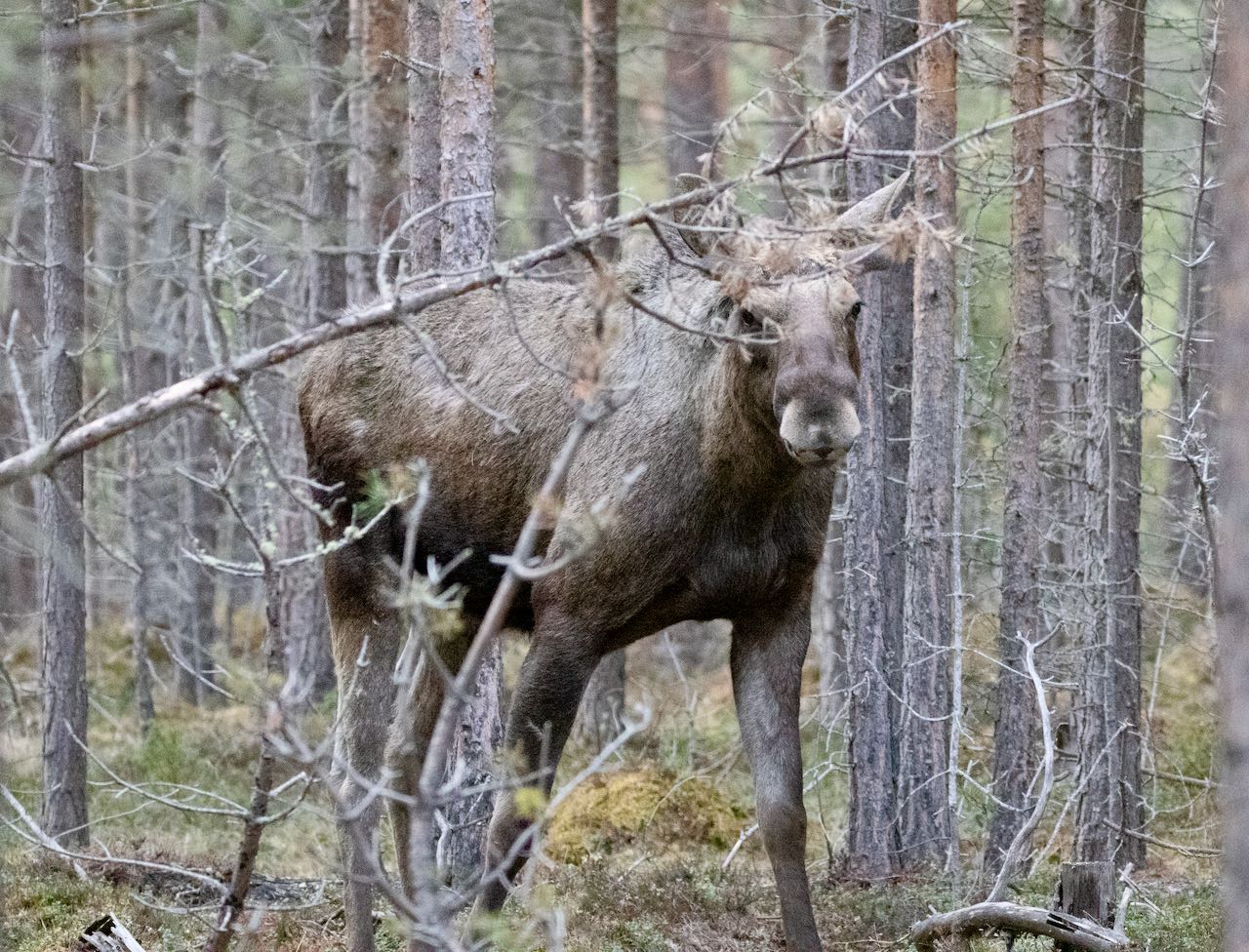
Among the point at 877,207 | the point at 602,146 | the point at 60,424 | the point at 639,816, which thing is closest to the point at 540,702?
the point at 877,207

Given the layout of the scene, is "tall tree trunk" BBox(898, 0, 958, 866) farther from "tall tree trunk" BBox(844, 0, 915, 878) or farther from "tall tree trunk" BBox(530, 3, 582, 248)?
"tall tree trunk" BBox(530, 3, 582, 248)

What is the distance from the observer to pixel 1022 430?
27.9 ft

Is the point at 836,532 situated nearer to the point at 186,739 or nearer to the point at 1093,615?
the point at 1093,615

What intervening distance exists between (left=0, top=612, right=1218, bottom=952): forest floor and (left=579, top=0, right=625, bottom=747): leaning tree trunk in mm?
521

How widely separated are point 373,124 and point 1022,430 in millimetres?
6377

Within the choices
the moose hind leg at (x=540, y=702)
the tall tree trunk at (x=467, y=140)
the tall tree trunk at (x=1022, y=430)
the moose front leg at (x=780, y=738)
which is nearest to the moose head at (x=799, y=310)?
the moose front leg at (x=780, y=738)

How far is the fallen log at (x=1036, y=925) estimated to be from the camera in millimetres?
5176

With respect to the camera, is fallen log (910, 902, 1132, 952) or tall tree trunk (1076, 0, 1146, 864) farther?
tall tree trunk (1076, 0, 1146, 864)

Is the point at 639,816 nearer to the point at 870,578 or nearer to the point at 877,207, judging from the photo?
the point at 870,578

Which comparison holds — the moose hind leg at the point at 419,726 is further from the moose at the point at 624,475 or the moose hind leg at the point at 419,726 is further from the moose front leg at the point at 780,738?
the moose front leg at the point at 780,738

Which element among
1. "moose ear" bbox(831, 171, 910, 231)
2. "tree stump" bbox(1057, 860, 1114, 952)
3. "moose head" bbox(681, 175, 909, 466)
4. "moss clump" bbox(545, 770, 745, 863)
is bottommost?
"moss clump" bbox(545, 770, 745, 863)

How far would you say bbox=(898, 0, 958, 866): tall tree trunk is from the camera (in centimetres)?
832

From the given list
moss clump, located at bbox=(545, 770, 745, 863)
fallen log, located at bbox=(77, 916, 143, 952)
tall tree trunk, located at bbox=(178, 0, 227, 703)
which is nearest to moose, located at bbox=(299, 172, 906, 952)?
fallen log, located at bbox=(77, 916, 143, 952)

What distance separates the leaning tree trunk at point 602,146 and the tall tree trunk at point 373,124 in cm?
162
